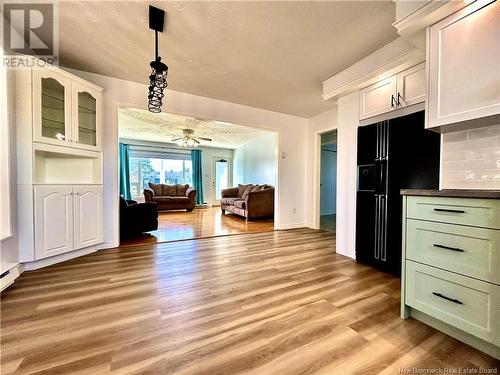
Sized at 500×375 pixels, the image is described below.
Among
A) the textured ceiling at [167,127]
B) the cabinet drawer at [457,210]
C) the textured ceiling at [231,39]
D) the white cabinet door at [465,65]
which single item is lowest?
the cabinet drawer at [457,210]

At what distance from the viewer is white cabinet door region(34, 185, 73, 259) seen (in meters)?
2.24

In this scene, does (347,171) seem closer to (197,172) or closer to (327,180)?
(327,180)

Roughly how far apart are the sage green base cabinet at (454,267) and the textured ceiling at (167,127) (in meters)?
3.61

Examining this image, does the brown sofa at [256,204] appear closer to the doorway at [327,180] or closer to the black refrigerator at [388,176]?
the doorway at [327,180]

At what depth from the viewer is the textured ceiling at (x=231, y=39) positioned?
1.79 m

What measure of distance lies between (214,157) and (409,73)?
759 cm

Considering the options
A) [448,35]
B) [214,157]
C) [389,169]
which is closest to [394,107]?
[389,169]

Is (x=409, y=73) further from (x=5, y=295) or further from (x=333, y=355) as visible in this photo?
(x=5, y=295)

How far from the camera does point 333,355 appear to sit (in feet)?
3.78
